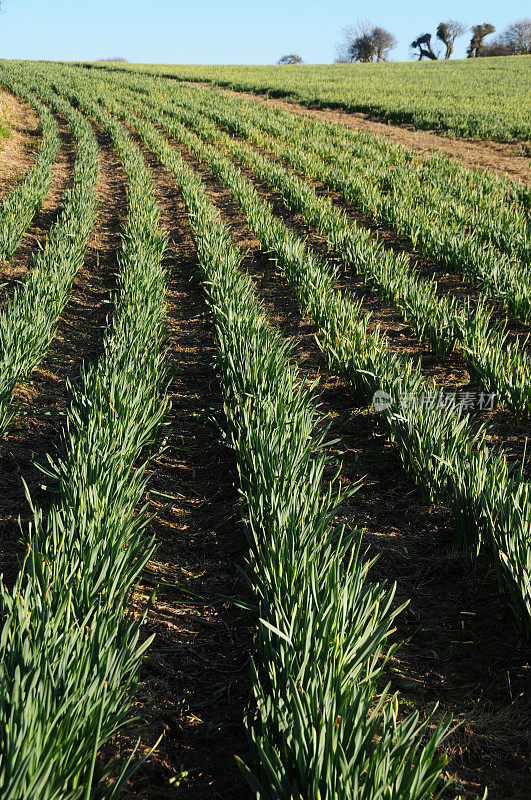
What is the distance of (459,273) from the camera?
5609mm

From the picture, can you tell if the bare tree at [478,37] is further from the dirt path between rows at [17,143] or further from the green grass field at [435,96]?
the dirt path between rows at [17,143]

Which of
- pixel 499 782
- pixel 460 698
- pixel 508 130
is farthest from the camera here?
pixel 508 130

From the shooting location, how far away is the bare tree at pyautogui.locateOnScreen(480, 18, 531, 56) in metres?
57.6

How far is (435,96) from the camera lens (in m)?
20.9

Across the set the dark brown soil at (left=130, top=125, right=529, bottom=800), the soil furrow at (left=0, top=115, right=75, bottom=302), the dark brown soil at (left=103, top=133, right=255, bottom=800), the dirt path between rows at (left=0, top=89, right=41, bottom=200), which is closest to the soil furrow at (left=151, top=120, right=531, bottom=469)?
the dark brown soil at (left=130, top=125, right=529, bottom=800)

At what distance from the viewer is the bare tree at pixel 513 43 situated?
57562 millimetres

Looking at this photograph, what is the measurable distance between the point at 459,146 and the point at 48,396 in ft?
42.4

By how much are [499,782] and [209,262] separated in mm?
4699

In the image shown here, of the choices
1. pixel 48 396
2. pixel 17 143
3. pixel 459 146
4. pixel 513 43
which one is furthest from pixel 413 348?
pixel 513 43

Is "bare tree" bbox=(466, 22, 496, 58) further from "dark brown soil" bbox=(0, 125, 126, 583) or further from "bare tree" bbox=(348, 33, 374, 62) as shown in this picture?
"dark brown soil" bbox=(0, 125, 126, 583)

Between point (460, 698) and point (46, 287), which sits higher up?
point (46, 287)

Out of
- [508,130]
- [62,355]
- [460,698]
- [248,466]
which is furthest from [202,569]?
[508,130]

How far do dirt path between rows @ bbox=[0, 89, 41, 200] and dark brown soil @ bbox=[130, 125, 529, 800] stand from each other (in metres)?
8.15

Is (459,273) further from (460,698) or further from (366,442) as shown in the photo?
(460,698)
